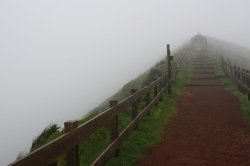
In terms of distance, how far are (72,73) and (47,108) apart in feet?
225

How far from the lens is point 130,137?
6812 mm

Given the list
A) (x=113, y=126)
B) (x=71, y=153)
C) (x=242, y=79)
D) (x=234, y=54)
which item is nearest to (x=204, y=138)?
(x=113, y=126)

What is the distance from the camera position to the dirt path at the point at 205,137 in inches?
223

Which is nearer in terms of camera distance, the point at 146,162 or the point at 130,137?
the point at 146,162

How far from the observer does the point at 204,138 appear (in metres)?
7.05

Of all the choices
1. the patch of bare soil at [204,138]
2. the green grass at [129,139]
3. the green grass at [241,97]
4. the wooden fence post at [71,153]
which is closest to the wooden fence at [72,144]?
the wooden fence post at [71,153]

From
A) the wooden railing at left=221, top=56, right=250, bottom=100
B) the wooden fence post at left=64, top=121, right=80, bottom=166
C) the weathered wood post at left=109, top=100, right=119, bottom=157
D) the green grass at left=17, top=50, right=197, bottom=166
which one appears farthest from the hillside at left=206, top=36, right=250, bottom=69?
the wooden fence post at left=64, top=121, right=80, bottom=166

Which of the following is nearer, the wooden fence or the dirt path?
the wooden fence

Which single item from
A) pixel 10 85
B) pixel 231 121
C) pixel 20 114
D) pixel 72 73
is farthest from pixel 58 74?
pixel 231 121

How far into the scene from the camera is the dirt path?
5.65 metres

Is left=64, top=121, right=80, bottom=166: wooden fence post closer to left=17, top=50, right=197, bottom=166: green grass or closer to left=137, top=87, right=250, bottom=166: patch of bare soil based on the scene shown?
left=17, top=50, right=197, bottom=166: green grass

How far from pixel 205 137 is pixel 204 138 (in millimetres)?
94

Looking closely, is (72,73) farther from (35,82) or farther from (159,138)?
(159,138)

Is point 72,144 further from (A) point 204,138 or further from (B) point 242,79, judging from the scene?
(B) point 242,79
